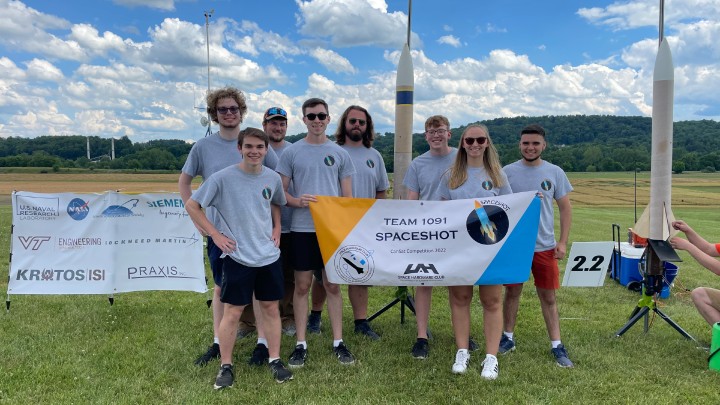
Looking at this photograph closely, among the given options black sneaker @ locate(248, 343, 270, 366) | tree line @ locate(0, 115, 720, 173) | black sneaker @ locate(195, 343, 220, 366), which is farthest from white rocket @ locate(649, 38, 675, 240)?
tree line @ locate(0, 115, 720, 173)

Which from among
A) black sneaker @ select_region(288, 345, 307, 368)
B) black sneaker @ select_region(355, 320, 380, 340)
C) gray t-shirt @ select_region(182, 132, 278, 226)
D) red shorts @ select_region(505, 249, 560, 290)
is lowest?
black sneaker @ select_region(355, 320, 380, 340)

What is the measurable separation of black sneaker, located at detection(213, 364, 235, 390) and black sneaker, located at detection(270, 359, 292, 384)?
1.16 feet

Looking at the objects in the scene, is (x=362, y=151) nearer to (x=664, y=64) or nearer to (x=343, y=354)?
(x=343, y=354)

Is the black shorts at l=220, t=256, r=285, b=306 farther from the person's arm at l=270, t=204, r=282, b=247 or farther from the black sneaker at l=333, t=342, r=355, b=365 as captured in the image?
the black sneaker at l=333, t=342, r=355, b=365

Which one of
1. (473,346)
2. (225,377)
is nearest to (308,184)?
(225,377)

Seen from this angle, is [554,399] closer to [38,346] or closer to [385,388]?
[385,388]

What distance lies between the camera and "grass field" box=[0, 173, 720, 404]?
4082 millimetres

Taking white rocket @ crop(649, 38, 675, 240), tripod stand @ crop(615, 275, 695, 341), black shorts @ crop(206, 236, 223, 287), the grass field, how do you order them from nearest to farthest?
the grass field < black shorts @ crop(206, 236, 223, 287) < white rocket @ crop(649, 38, 675, 240) < tripod stand @ crop(615, 275, 695, 341)

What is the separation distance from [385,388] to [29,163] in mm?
66398

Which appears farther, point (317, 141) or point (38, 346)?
point (38, 346)

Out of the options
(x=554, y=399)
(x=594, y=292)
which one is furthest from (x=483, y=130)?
(x=594, y=292)

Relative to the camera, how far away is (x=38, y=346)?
5.10m

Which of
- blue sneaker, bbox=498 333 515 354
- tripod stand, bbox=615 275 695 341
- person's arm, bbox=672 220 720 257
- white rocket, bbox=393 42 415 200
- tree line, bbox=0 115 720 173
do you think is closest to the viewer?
person's arm, bbox=672 220 720 257

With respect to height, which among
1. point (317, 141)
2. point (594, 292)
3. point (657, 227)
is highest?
point (317, 141)
